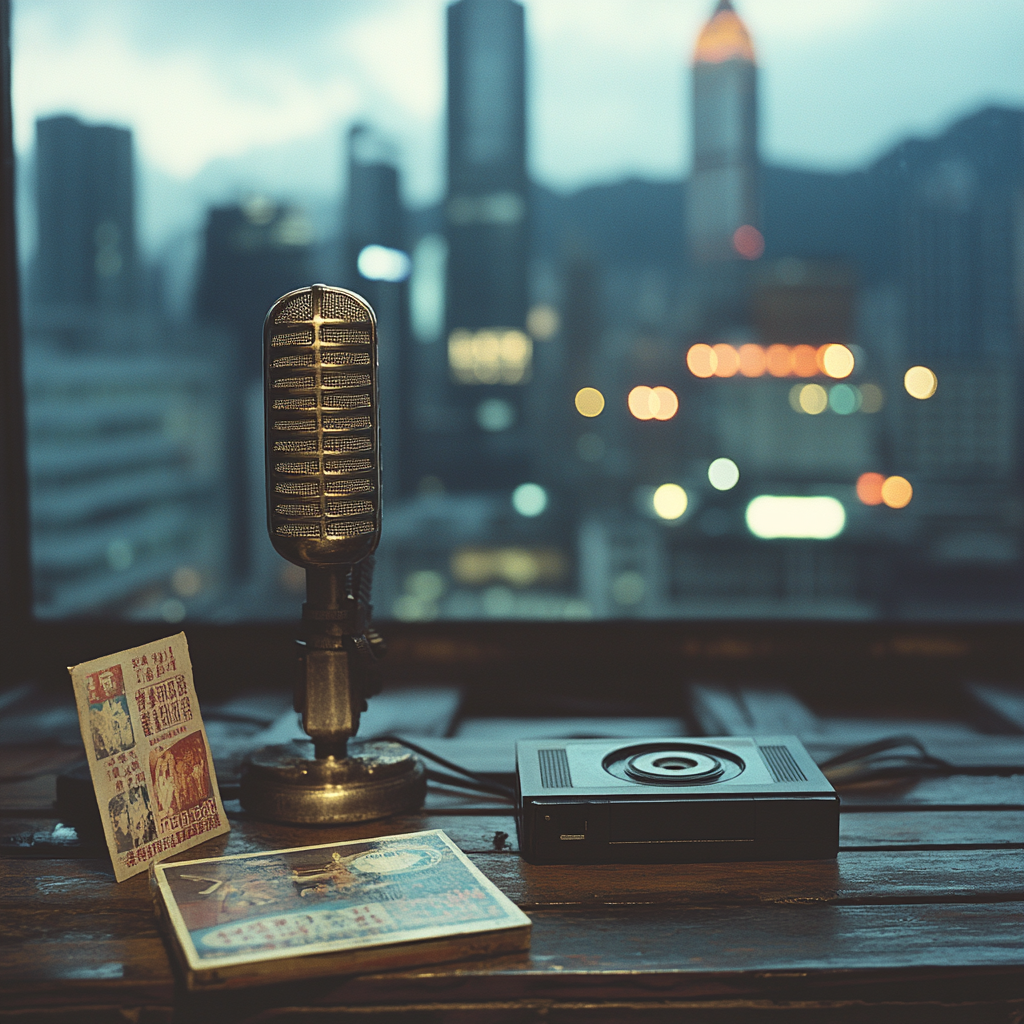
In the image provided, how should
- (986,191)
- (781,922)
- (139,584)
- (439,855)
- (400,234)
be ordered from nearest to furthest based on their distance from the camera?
(781,922) → (439,855) → (986,191) → (400,234) → (139,584)

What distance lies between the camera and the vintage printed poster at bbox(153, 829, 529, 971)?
711mm

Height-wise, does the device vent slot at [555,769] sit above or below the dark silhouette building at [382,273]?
below

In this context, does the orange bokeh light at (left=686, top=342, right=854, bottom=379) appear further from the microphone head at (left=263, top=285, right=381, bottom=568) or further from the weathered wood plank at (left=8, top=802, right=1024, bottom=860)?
the microphone head at (left=263, top=285, right=381, bottom=568)

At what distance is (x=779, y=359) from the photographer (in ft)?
95.5

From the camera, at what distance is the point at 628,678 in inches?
70.8

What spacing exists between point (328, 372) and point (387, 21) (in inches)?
57.3

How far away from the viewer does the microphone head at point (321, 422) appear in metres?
0.94

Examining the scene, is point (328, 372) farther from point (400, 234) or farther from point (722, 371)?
point (722, 371)

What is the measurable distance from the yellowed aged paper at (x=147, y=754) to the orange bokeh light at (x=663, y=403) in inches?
1064

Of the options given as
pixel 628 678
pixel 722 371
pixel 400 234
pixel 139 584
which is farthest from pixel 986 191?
pixel 139 584

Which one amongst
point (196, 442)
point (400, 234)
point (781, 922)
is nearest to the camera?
point (781, 922)

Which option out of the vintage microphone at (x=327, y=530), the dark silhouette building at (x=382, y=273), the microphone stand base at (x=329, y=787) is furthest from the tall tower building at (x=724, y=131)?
the microphone stand base at (x=329, y=787)

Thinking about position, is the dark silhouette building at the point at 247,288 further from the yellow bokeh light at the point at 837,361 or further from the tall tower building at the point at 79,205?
the yellow bokeh light at the point at 837,361

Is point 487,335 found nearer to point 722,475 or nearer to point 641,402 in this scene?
point 641,402
